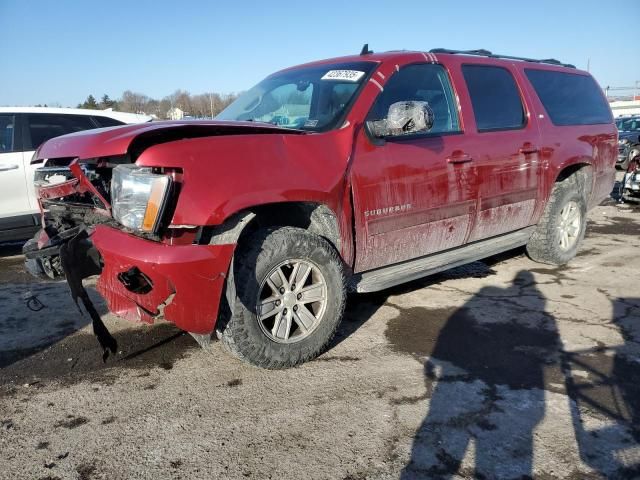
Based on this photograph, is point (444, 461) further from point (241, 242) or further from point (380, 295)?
point (380, 295)

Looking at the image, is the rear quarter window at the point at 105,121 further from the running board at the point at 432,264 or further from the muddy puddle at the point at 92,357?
the running board at the point at 432,264

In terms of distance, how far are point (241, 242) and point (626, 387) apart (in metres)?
2.30

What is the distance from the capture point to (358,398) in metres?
2.79

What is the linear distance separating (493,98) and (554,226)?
159 cm

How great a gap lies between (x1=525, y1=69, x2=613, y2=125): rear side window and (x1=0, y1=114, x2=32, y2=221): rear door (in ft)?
18.5

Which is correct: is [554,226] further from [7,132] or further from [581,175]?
[7,132]

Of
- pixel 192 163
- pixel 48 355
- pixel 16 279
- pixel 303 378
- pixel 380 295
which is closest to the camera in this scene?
pixel 192 163

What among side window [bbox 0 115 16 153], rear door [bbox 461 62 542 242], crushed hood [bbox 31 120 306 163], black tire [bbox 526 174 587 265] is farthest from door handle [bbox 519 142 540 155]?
side window [bbox 0 115 16 153]

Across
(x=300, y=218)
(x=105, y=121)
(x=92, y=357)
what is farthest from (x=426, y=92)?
(x=105, y=121)

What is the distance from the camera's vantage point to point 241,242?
293 cm

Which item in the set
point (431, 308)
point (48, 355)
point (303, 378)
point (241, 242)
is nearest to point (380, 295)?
point (431, 308)

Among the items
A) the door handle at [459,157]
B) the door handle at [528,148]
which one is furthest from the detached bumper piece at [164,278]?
the door handle at [528,148]

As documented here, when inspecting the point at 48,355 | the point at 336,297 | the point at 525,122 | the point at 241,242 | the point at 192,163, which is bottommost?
the point at 48,355

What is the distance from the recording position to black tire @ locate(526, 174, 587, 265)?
16.6ft
